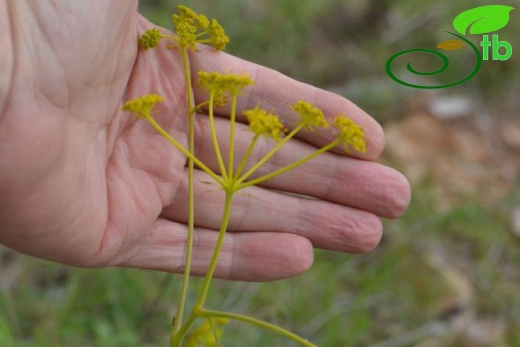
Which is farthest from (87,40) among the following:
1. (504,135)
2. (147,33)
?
(504,135)

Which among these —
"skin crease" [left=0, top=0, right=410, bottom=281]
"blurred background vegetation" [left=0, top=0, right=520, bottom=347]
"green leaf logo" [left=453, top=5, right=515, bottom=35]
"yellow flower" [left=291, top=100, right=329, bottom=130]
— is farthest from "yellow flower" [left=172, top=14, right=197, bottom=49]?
"green leaf logo" [left=453, top=5, right=515, bottom=35]

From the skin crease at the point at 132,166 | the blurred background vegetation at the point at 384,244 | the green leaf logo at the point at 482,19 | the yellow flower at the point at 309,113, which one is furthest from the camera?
the green leaf logo at the point at 482,19

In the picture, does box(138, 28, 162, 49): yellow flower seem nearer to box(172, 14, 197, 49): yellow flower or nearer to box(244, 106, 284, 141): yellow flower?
box(172, 14, 197, 49): yellow flower

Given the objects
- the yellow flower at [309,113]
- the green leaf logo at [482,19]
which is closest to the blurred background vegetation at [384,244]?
the green leaf logo at [482,19]

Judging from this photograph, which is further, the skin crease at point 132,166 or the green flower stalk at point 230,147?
the skin crease at point 132,166

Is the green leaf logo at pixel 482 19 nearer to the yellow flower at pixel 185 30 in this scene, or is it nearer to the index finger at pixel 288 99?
the index finger at pixel 288 99

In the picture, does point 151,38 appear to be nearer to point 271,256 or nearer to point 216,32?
point 216,32

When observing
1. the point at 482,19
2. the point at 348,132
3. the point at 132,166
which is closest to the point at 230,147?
the point at 348,132

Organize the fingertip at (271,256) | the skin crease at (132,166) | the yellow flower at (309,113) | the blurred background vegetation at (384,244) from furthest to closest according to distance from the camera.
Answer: the blurred background vegetation at (384,244) → the fingertip at (271,256) → the skin crease at (132,166) → the yellow flower at (309,113)
